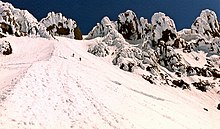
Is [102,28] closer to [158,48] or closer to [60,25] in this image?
[60,25]

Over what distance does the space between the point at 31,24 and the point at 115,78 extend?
Answer: 2004 inches

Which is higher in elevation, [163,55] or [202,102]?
[163,55]

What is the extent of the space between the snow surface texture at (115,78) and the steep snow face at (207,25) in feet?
1.08

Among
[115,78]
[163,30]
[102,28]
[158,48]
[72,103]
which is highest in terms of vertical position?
[163,30]

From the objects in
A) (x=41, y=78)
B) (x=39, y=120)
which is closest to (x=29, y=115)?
(x=39, y=120)

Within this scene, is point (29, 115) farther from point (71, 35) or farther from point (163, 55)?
point (71, 35)

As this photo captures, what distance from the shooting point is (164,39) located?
95.8m

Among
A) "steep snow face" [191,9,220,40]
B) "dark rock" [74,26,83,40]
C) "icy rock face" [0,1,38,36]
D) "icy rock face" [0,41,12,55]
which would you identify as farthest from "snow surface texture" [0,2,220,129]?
"icy rock face" [0,1,38,36]

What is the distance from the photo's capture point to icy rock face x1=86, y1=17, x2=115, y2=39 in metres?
104

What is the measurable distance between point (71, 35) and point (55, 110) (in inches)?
3144

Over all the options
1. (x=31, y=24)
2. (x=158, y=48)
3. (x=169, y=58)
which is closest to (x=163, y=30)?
(x=158, y=48)

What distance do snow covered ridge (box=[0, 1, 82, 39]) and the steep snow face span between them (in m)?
39.7

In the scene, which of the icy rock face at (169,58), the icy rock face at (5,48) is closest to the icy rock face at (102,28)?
the icy rock face at (169,58)

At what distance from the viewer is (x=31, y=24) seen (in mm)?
95688
